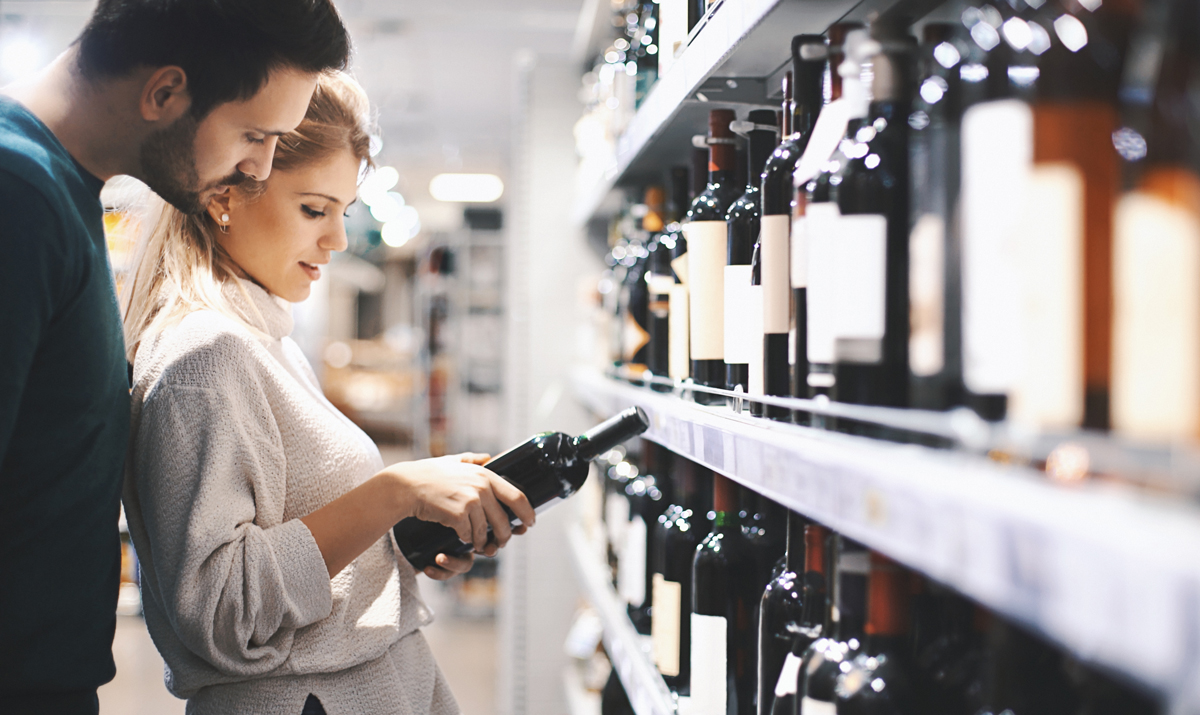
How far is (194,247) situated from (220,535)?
44 cm

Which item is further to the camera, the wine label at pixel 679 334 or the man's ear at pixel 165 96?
the wine label at pixel 679 334

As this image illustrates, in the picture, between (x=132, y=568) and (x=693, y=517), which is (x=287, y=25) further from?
(x=132, y=568)

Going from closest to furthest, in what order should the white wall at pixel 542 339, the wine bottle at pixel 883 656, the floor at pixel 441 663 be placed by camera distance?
the wine bottle at pixel 883 656 → the white wall at pixel 542 339 → the floor at pixel 441 663

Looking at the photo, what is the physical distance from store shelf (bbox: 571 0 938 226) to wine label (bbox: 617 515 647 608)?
2.32 feet

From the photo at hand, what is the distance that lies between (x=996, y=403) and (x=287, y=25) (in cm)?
88

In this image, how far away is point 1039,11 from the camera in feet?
1.73

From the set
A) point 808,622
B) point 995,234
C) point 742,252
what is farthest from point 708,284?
point 995,234

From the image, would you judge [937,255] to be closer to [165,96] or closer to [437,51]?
[165,96]

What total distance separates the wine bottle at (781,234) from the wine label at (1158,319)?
0.45 m

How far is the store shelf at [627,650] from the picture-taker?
124cm

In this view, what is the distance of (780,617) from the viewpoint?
985 millimetres

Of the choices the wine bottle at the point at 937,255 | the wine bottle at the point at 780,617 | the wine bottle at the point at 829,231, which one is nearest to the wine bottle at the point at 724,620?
the wine bottle at the point at 780,617

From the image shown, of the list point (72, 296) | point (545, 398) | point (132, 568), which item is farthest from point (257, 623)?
point (132, 568)

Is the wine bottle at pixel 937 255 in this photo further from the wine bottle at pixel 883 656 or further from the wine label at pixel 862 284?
the wine bottle at pixel 883 656
